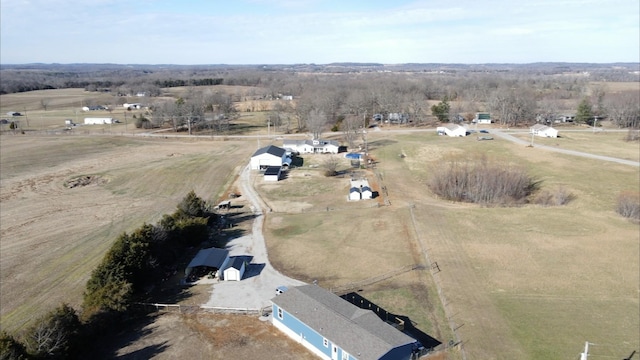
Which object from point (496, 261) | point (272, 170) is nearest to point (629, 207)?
point (496, 261)

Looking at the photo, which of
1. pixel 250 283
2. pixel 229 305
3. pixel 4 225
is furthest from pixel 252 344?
pixel 4 225

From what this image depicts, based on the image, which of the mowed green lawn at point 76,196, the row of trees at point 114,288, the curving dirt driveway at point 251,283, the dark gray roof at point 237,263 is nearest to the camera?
the row of trees at point 114,288

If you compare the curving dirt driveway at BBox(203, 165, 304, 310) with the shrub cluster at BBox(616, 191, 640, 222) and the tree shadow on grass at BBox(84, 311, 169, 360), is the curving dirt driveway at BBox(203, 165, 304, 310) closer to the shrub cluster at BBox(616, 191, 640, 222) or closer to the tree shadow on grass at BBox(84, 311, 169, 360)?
the tree shadow on grass at BBox(84, 311, 169, 360)

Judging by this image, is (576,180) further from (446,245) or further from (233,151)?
(233,151)

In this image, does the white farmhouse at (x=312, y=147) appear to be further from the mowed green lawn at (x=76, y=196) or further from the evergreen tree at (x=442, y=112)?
the evergreen tree at (x=442, y=112)

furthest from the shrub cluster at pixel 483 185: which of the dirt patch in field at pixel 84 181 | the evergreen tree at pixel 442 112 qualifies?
the evergreen tree at pixel 442 112

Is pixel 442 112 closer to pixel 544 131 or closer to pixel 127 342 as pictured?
pixel 544 131

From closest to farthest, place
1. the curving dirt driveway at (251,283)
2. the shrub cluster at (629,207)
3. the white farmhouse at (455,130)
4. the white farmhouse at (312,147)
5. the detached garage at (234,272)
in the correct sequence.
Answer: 1. the curving dirt driveway at (251,283)
2. the detached garage at (234,272)
3. the shrub cluster at (629,207)
4. the white farmhouse at (312,147)
5. the white farmhouse at (455,130)
